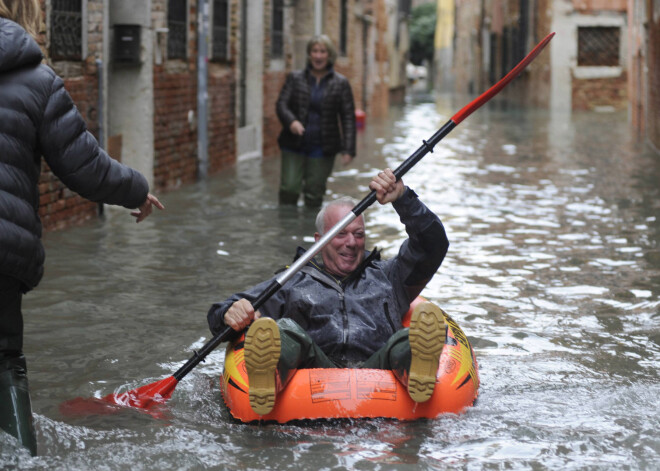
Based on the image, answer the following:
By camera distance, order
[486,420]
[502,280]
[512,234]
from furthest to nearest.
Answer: [512,234], [502,280], [486,420]

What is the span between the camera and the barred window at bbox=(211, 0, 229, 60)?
14.1 meters

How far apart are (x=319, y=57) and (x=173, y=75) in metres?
2.76

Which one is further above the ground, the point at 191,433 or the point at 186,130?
the point at 186,130

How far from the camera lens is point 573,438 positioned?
4367 millimetres

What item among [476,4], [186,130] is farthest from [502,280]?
[476,4]

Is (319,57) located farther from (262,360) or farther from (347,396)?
(262,360)

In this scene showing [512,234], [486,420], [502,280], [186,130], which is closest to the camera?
[486,420]

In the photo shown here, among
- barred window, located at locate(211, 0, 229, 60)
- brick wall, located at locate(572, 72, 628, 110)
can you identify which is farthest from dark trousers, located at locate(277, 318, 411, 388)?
brick wall, located at locate(572, 72, 628, 110)

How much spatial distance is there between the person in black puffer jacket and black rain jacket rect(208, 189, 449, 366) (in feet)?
3.89

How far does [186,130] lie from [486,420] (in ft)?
29.4

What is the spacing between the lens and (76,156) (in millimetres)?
3805

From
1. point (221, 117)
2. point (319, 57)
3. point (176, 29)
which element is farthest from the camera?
point (221, 117)

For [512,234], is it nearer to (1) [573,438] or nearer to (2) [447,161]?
(1) [573,438]

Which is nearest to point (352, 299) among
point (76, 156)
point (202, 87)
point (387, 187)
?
point (387, 187)
